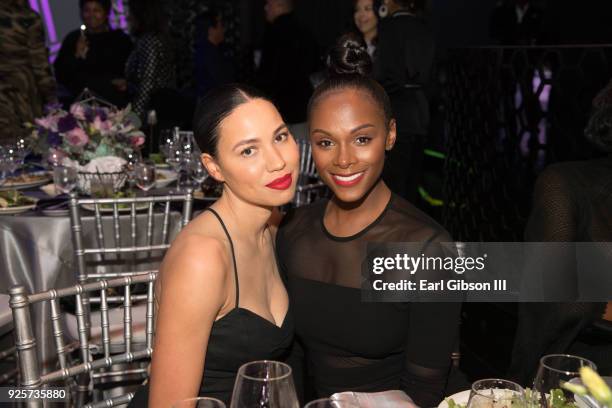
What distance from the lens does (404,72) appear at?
454 centimetres

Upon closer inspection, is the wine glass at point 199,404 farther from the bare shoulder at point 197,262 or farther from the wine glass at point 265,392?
the bare shoulder at point 197,262

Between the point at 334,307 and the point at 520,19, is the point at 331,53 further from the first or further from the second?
the point at 520,19

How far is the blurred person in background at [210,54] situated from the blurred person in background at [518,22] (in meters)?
4.11

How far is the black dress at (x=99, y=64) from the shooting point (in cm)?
602

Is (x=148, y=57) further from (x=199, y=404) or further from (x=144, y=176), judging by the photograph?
(x=199, y=404)

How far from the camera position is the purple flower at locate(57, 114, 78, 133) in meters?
3.56

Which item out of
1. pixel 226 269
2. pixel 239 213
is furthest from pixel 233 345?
pixel 239 213

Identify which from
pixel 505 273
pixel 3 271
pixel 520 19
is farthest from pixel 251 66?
pixel 3 271

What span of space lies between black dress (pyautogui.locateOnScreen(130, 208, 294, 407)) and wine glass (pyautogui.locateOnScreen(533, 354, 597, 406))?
696 millimetres

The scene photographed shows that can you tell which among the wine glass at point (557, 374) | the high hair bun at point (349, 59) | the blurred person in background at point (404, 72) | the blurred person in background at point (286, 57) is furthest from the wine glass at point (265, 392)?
the blurred person in background at point (286, 57)

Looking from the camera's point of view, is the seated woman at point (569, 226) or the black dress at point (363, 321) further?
the seated woman at point (569, 226)

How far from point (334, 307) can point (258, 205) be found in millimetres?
348

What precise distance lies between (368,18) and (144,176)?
212cm

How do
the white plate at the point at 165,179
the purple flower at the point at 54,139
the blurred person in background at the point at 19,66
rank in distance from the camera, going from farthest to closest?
1. the blurred person in background at the point at 19,66
2. the white plate at the point at 165,179
3. the purple flower at the point at 54,139
